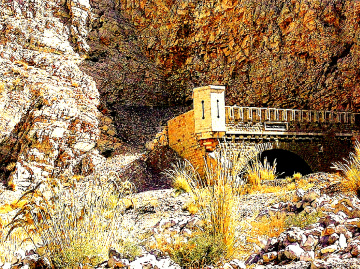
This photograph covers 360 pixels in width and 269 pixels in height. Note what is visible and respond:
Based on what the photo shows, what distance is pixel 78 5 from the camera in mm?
29047

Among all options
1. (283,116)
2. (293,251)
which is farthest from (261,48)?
(293,251)

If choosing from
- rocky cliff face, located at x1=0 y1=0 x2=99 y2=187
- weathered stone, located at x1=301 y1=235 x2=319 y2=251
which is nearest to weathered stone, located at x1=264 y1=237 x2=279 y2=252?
weathered stone, located at x1=301 y1=235 x2=319 y2=251

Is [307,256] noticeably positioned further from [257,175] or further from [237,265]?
[257,175]

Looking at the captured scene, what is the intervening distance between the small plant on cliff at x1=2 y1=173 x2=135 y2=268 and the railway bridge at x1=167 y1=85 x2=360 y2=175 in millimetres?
9071

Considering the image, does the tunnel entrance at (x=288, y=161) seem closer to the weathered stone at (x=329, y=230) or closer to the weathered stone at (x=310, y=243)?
the weathered stone at (x=329, y=230)

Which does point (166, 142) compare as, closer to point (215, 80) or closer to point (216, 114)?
point (216, 114)

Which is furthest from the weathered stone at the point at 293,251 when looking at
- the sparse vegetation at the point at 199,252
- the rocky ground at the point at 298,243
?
the sparse vegetation at the point at 199,252

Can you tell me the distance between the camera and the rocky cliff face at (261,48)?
2108 cm

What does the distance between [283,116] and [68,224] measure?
42.3ft

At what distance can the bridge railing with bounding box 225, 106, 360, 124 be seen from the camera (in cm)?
1616

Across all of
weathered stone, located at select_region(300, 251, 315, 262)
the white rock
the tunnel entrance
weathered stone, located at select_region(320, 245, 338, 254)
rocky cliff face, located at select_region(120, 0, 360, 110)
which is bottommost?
weathered stone, located at select_region(300, 251, 315, 262)

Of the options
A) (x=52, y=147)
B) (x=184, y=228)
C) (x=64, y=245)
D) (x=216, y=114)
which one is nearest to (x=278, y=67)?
Answer: (x=216, y=114)

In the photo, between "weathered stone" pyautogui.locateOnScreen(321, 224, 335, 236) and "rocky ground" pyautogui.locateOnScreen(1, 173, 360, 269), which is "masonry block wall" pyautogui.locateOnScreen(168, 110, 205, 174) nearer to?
"rocky ground" pyautogui.locateOnScreen(1, 173, 360, 269)

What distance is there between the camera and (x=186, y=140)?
17375mm
